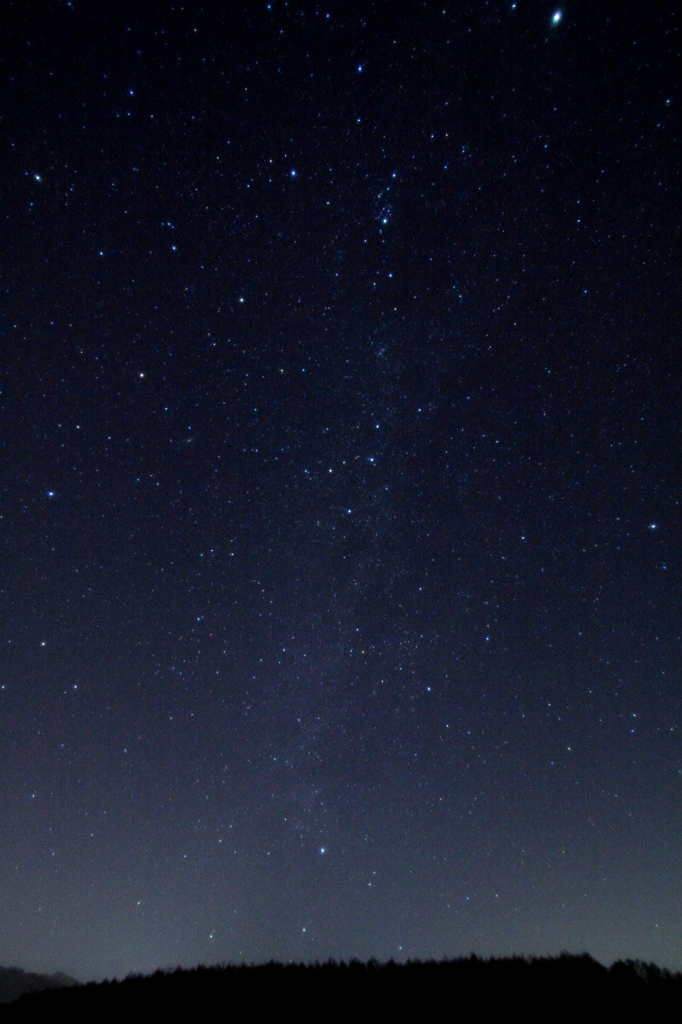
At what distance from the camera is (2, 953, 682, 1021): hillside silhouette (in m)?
5.64

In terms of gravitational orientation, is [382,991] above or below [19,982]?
above

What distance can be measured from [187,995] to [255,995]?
33.4 inches

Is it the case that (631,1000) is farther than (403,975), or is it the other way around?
(403,975)

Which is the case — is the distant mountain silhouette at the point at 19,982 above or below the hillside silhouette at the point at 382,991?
below

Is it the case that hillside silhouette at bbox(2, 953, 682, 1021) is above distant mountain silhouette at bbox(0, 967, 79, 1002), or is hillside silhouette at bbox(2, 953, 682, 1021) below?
above

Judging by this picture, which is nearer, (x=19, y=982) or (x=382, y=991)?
(x=382, y=991)

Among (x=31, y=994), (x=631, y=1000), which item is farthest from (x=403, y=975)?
(x=31, y=994)

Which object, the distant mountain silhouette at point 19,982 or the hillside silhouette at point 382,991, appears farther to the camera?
the distant mountain silhouette at point 19,982

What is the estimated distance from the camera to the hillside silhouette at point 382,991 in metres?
5.64

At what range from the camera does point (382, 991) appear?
19.2 ft

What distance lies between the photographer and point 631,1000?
222 inches

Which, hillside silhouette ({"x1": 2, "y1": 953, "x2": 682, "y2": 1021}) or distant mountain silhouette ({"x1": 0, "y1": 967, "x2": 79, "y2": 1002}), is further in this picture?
distant mountain silhouette ({"x1": 0, "y1": 967, "x2": 79, "y2": 1002})

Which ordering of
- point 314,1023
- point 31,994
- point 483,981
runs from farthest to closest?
point 31,994, point 483,981, point 314,1023

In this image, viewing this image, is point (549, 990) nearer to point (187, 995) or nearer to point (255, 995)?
point (255, 995)
